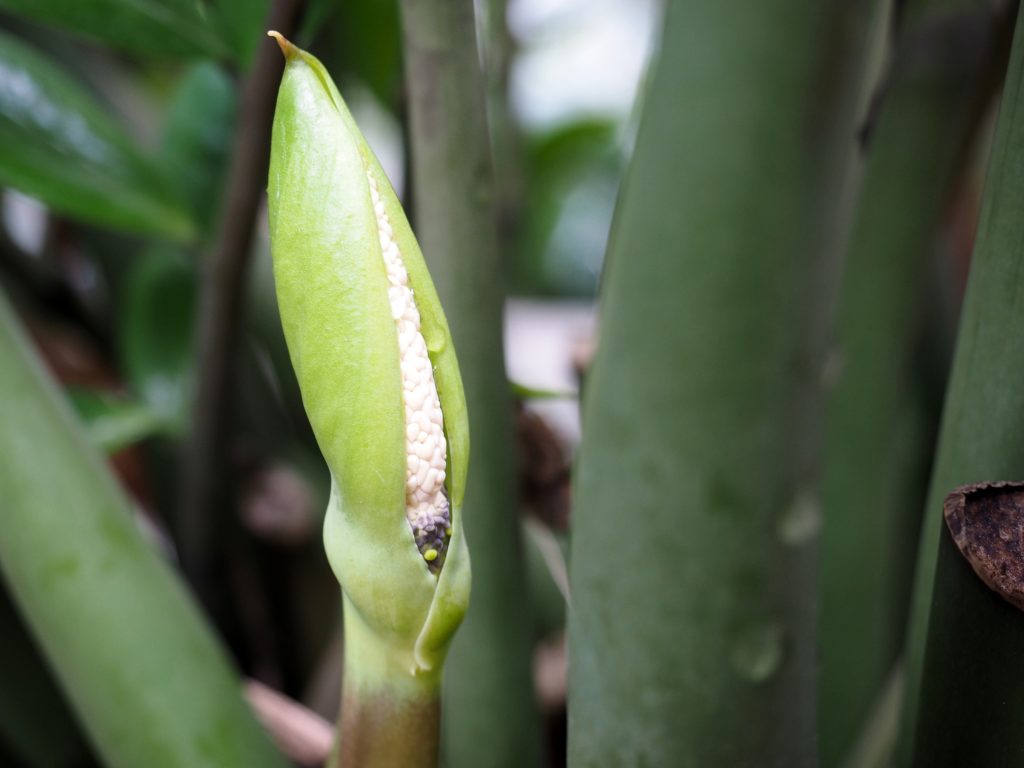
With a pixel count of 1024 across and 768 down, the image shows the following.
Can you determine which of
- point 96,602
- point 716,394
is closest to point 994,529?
point 716,394

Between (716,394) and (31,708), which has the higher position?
(716,394)

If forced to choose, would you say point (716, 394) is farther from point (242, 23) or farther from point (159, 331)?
point (159, 331)

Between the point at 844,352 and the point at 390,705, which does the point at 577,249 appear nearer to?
the point at 844,352

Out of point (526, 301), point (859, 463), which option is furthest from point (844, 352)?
point (526, 301)

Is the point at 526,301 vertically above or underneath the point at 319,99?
underneath

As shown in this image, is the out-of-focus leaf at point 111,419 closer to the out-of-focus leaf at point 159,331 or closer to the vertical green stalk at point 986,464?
the out-of-focus leaf at point 159,331
